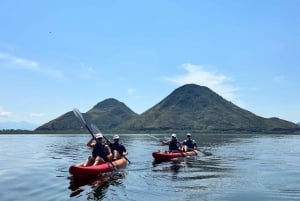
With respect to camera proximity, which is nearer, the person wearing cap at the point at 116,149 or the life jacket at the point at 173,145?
the person wearing cap at the point at 116,149

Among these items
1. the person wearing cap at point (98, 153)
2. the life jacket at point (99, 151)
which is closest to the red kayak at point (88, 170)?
the person wearing cap at point (98, 153)

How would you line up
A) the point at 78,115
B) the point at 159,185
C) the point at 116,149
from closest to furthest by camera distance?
1. the point at 159,185
2. the point at 78,115
3. the point at 116,149

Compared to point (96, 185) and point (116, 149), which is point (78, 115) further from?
point (96, 185)

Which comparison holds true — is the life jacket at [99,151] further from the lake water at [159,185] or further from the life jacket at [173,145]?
the life jacket at [173,145]

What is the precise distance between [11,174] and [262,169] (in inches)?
826

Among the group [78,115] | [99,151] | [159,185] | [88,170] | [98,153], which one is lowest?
[159,185]

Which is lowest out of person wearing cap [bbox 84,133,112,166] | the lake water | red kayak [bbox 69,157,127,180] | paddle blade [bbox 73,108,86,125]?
the lake water

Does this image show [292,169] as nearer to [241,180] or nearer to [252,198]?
[241,180]

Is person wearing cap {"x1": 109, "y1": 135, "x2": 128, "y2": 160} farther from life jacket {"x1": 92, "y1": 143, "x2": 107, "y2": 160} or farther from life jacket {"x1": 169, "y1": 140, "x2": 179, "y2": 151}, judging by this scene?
life jacket {"x1": 169, "y1": 140, "x2": 179, "y2": 151}

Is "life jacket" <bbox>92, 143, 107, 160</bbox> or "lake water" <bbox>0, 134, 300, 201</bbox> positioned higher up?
"life jacket" <bbox>92, 143, 107, 160</bbox>

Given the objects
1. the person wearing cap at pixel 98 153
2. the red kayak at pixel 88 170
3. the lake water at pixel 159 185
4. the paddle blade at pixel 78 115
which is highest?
the paddle blade at pixel 78 115

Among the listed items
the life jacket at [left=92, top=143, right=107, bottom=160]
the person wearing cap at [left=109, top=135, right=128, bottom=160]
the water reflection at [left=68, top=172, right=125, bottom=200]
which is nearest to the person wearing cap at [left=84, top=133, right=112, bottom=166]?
the life jacket at [left=92, top=143, right=107, bottom=160]

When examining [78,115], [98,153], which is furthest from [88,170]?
[78,115]

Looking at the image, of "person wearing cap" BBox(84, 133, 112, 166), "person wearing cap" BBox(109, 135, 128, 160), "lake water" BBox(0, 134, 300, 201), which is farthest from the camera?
"person wearing cap" BBox(109, 135, 128, 160)
